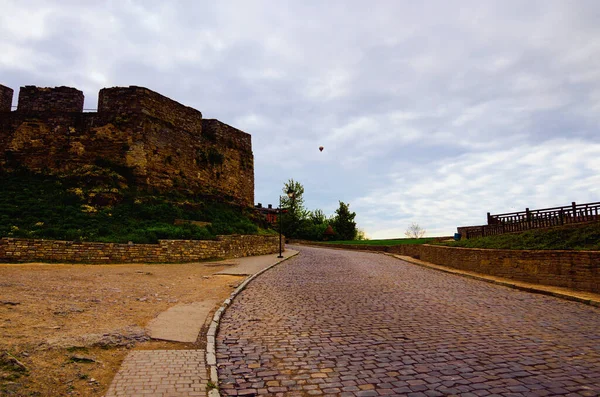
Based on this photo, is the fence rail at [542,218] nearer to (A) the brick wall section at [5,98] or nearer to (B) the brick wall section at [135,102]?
(B) the brick wall section at [135,102]

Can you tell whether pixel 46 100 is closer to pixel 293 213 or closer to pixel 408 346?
pixel 408 346

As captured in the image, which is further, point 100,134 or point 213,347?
point 100,134

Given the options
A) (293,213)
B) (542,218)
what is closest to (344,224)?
(293,213)

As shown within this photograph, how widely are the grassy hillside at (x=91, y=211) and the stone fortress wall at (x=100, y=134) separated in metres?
1.29

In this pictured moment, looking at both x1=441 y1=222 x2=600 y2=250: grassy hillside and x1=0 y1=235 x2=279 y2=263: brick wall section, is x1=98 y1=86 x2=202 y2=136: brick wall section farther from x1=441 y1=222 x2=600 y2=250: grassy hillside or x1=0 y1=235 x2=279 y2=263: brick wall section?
x1=441 y1=222 x2=600 y2=250: grassy hillside

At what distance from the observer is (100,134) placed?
23812 millimetres

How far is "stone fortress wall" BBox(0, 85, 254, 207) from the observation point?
76.1 ft

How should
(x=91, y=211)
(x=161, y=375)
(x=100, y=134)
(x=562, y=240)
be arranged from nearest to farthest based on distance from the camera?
(x=161, y=375)
(x=562, y=240)
(x=91, y=211)
(x=100, y=134)

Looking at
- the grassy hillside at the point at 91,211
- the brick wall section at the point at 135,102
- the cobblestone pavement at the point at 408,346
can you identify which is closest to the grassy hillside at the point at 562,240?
the cobblestone pavement at the point at 408,346

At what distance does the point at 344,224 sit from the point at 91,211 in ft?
156

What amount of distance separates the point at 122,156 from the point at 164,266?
35.1ft

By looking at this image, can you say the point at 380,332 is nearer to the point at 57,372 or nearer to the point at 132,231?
the point at 57,372

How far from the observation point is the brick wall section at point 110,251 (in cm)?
1500

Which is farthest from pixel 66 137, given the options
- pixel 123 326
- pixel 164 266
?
pixel 123 326
